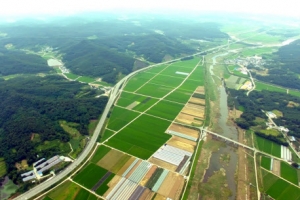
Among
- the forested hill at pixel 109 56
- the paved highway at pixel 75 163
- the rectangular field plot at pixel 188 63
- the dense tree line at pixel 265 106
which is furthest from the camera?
the rectangular field plot at pixel 188 63

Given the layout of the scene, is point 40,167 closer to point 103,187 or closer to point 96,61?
point 103,187

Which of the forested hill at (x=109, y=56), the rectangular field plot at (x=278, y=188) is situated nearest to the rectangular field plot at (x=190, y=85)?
the forested hill at (x=109, y=56)

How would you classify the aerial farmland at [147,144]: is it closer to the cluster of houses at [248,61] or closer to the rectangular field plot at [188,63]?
the rectangular field plot at [188,63]

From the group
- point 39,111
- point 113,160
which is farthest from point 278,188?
point 39,111

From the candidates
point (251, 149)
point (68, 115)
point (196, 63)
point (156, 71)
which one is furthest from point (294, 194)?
point (196, 63)

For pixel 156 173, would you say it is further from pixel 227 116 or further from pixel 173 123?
pixel 227 116

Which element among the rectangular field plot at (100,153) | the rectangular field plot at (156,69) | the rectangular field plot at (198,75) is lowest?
the rectangular field plot at (100,153)

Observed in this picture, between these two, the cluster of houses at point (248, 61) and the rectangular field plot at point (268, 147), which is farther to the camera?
the cluster of houses at point (248, 61)
